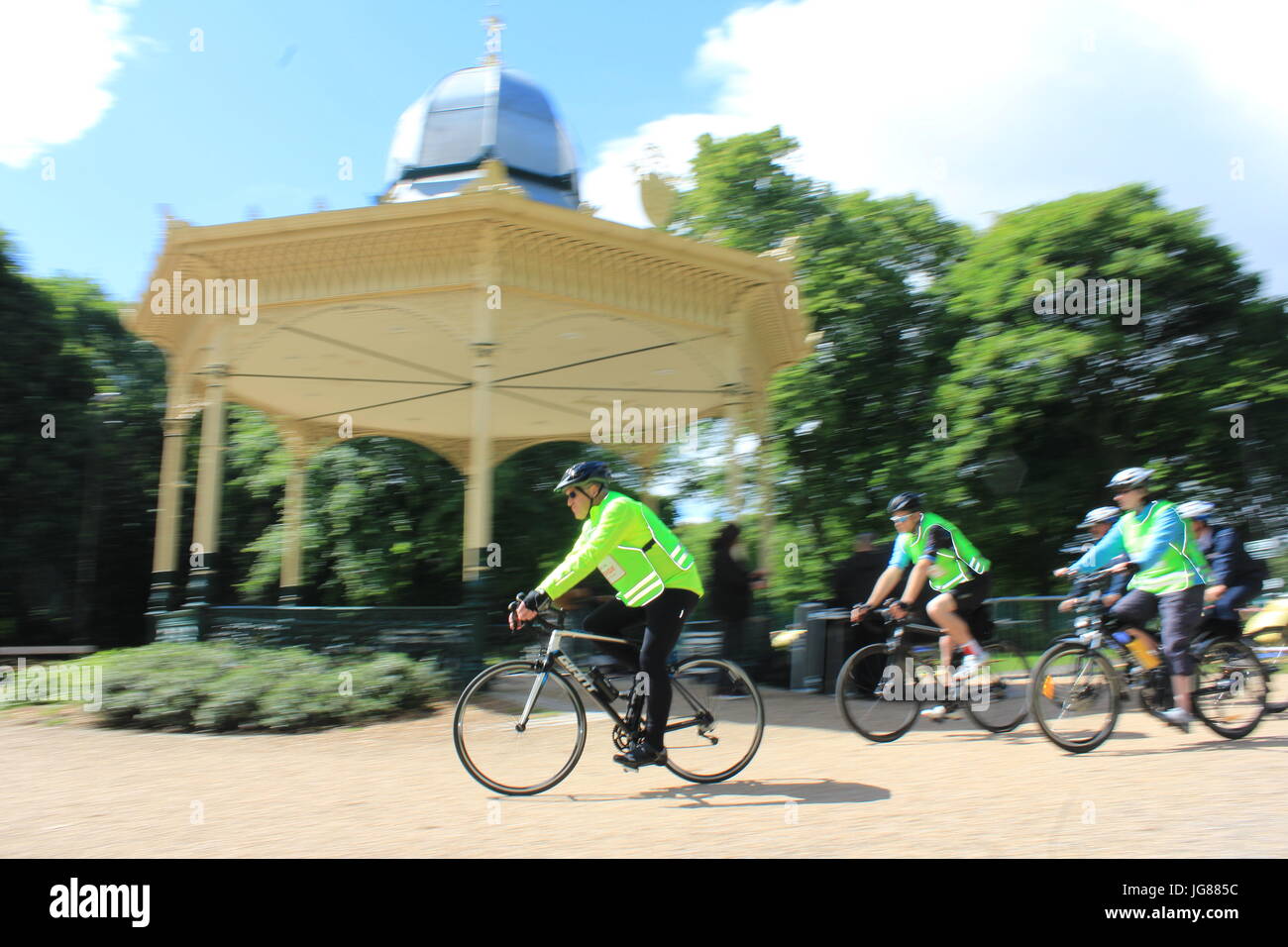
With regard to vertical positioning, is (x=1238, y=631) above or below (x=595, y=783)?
above

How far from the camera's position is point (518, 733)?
203 inches

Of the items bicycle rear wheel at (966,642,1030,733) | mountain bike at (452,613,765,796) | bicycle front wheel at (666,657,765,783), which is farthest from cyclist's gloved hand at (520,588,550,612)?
bicycle rear wheel at (966,642,1030,733)

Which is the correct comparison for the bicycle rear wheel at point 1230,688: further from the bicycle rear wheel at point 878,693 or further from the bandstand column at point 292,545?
the bandstand column at point 292,545

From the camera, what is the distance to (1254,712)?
6863 mm

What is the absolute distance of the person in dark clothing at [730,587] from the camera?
391 inches

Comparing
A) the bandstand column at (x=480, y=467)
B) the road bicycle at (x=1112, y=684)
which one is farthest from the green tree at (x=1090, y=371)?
the road bicycle at (x=1112, y=684)

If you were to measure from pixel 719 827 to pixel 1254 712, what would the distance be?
451cm

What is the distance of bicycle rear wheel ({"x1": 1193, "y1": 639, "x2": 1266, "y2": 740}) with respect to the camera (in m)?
6.80

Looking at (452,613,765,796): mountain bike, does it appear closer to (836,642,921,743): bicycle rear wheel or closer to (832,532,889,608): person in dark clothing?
(836,642,921,743): bicycle rear wheel

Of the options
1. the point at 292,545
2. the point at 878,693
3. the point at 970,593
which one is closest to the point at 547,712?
the point at 878,693

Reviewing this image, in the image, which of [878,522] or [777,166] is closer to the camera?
[878,522]

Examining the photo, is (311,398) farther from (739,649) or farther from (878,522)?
(878,522)

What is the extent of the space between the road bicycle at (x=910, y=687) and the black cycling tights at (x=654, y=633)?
1.91 m

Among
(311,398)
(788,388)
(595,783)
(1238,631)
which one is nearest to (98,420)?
(311,398)
